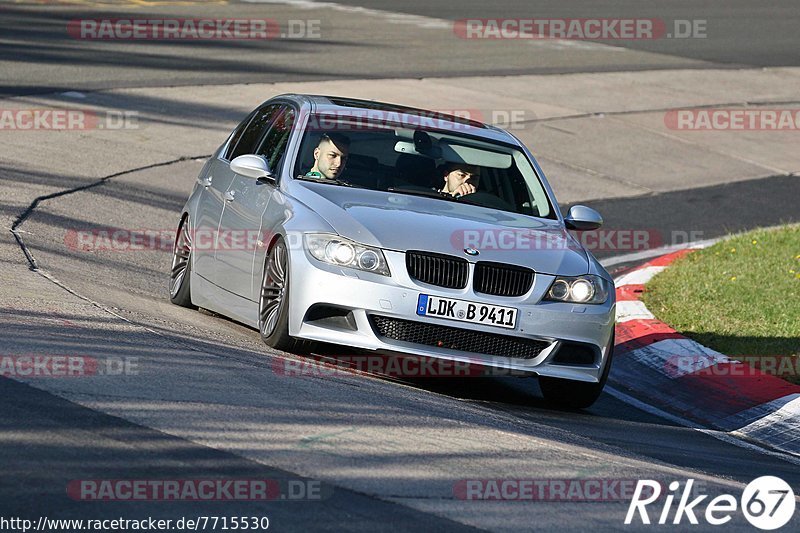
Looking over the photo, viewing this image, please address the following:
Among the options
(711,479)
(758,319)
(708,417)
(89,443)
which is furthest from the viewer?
(758,319)

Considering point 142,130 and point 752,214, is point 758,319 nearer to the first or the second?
point 752,214

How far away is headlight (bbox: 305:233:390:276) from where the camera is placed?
7730mm

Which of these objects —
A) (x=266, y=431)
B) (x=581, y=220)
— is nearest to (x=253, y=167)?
(x=581, y=220)

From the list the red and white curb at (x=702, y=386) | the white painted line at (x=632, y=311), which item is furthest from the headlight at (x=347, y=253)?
the white painted line at (x=632, y=311)

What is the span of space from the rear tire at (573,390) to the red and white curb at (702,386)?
3.30 ft

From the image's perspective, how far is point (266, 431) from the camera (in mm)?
6074

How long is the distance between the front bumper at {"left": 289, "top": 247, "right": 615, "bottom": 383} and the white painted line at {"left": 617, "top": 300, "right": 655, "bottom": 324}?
3.36 metres

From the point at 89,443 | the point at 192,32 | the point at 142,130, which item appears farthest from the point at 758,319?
the point at 192,32

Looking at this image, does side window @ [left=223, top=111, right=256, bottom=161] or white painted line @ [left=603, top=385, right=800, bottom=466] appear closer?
white painted line @ [left=603, top=385, right=800, bottom=466]

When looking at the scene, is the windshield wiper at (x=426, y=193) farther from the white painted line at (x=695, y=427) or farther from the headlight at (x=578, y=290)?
the white painted line at (x=695, y=427)

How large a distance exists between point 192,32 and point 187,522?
2156cm

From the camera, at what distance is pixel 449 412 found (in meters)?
7.07

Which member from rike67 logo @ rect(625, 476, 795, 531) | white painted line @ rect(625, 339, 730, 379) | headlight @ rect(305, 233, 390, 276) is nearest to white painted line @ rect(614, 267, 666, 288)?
white painted line @ rect(625, 339, 730, 379)

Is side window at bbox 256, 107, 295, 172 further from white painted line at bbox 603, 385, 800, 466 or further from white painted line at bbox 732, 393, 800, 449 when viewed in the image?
white painted line at bbox 732, 393, 800, 449
